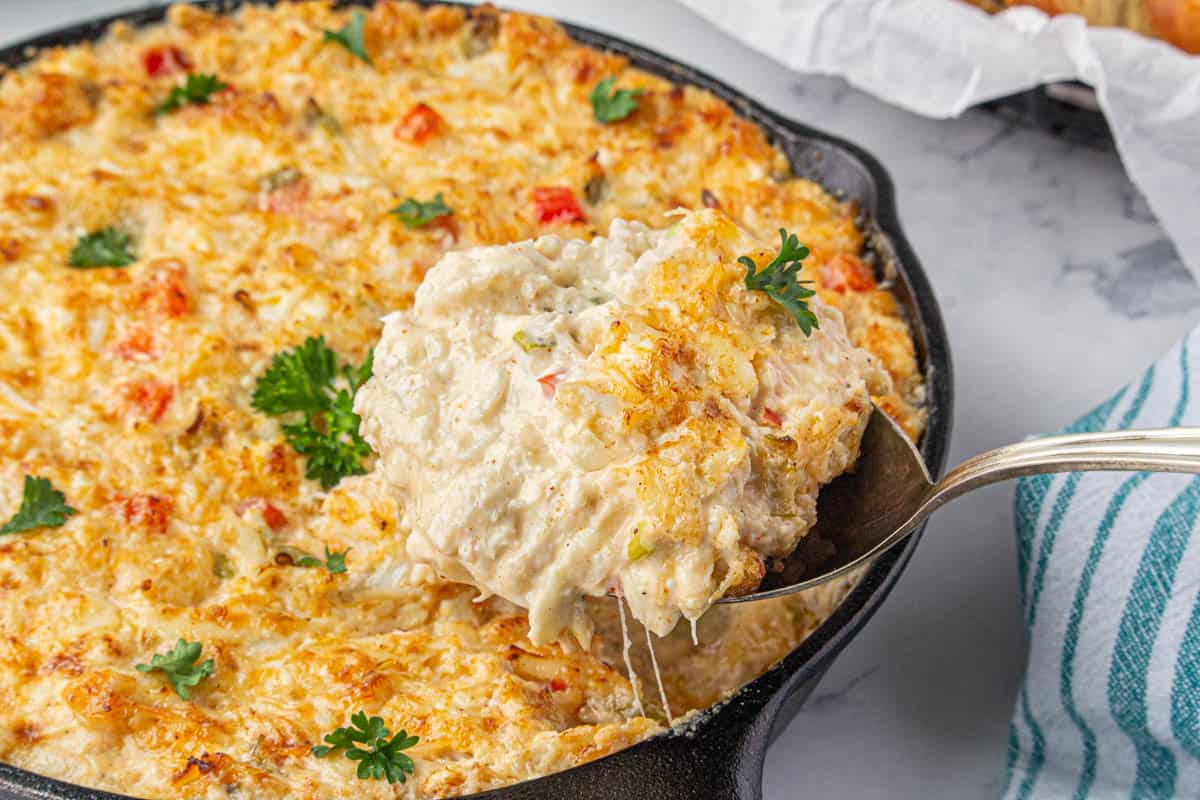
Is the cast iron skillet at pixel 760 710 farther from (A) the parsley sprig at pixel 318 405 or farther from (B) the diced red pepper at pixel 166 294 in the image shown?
(B) the diced red pepper at pixel 166 294

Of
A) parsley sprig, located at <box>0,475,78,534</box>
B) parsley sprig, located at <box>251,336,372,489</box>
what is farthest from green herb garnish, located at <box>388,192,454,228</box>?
parsley sprig, located at <box>0,475,78,534</box>

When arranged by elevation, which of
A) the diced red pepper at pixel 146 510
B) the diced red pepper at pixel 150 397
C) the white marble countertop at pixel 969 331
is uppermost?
the diced red pepper at pixel 150 397

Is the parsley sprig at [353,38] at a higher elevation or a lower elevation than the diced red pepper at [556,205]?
higher

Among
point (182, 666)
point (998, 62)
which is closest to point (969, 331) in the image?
point (998, 62)

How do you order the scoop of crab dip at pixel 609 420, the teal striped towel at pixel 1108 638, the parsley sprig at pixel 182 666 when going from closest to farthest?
the scoop of crab dip at pixel 609 420
the parsley sprig at pixel 182 666
the teal striped towel at pixel 1108 638

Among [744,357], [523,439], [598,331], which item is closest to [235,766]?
[523,439]

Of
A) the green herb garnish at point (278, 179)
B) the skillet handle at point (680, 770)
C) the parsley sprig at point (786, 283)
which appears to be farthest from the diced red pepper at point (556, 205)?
the skillet handle at point (680, 770)

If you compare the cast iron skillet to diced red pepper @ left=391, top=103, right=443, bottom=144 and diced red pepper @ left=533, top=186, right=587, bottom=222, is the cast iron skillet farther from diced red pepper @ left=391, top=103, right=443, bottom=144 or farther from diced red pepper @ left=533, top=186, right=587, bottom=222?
diced red pepper @ left=391, top=103, right=443, bottom=144
